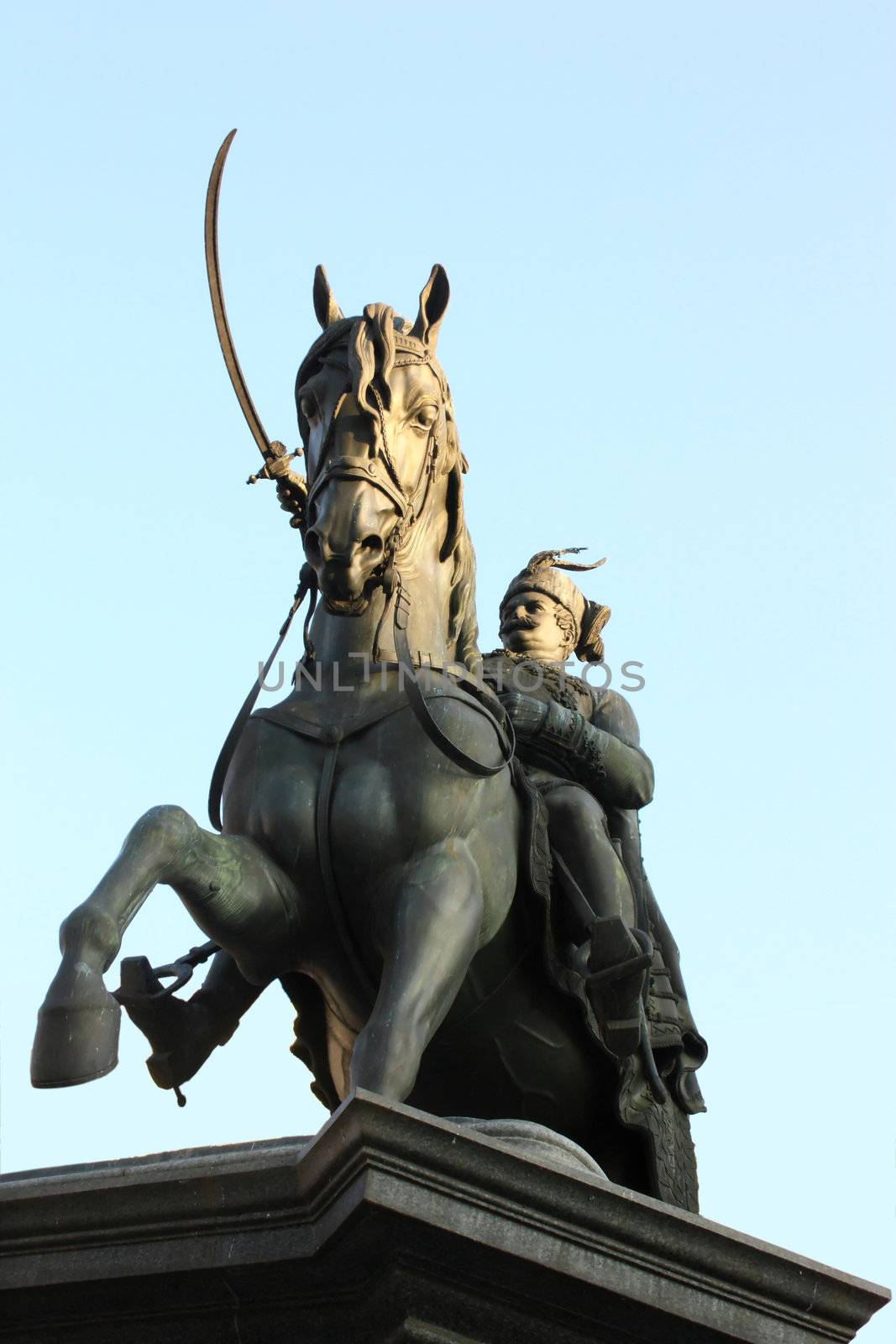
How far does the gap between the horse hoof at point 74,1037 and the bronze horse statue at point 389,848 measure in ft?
0.21

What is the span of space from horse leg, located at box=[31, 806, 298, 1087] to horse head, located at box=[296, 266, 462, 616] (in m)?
0.93

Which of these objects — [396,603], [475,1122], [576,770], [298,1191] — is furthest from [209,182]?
[298,1191]

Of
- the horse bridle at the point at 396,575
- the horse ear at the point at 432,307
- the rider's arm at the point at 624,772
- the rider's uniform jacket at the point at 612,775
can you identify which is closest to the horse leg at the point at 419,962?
the horse bridle at the point at 396,575

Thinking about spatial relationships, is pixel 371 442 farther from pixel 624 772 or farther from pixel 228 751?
pixel 624 772

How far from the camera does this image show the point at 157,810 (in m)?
6.63

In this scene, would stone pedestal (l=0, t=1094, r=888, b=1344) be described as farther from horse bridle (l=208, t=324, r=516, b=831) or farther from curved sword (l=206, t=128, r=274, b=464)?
curved sword (l=206, t=128, r=274, b=464)

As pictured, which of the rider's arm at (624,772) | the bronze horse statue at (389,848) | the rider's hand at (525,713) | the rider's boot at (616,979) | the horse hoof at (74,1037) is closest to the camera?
the horse hoof at (74,1037)

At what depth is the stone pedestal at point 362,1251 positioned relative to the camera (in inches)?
202

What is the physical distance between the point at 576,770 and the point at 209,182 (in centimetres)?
265

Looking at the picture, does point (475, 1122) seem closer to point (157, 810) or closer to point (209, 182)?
point (157, 810)

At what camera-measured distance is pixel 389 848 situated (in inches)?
269

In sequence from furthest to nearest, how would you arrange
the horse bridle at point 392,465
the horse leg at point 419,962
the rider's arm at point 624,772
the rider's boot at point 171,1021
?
the rider's arm at point 624,772
the horse bridle at point 392,465
the rider's boot at point 171,1021
the horse leg at point 419,962

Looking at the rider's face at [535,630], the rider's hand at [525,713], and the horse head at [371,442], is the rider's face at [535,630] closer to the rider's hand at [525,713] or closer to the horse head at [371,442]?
the rider's hand at [525,713]

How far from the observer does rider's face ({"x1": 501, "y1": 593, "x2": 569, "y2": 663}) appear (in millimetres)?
9031
